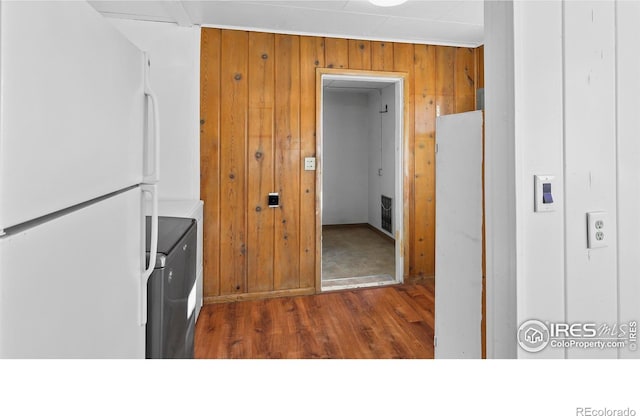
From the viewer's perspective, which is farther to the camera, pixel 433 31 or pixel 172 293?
pixel 433 31

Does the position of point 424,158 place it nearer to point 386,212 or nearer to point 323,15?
point 323,15

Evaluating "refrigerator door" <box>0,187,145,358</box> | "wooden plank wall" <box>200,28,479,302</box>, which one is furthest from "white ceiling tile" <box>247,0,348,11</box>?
"refrigerator door" <box>0,187,145,358</box>

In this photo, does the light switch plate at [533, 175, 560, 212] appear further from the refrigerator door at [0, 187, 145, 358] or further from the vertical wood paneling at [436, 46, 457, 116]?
the vertical wood paneling at [436, 46, 457, 116]

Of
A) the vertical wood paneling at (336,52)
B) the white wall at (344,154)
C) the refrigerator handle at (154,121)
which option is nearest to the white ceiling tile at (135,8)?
the vertical wood paneling at (336,52)

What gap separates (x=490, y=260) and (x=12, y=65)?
3.88 feet

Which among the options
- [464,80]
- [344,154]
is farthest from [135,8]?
[344,154]

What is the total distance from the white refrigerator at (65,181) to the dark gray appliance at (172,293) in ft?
1.16

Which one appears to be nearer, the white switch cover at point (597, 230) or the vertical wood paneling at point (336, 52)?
the white switch cover at point (597, 230)

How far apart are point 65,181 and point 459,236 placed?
1.57m

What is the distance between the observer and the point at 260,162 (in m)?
3.27

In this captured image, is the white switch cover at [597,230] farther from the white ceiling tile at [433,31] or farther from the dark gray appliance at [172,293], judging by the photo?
the white ceiling tile at [433,31]

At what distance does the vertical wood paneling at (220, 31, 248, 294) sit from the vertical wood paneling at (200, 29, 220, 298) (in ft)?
0.14

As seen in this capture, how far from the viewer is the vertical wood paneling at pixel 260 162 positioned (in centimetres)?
320

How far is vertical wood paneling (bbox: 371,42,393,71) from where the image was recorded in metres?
3.46
